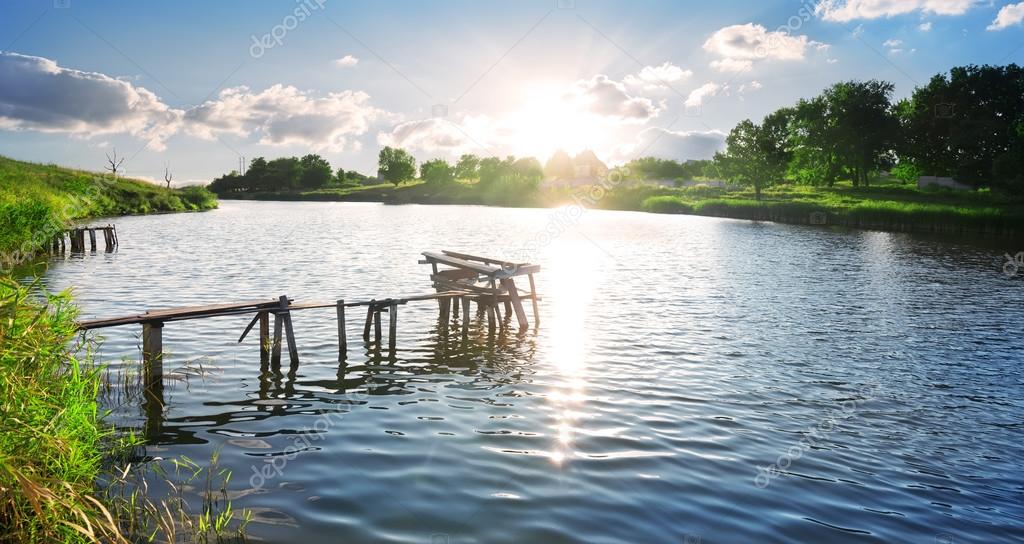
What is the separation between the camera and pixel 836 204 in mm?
83500

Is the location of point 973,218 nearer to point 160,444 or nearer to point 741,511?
point 741,511

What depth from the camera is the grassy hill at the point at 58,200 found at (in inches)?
1240

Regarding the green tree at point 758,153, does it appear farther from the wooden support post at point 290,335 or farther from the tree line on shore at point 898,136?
the wooden support post at point 290,335

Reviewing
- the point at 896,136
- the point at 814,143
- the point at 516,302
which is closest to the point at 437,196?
the point at 814,143

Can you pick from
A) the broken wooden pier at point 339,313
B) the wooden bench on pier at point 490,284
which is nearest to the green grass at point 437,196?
the wooden bench on pier at point 490,284

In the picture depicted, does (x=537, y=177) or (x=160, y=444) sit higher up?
(x=537, y=177)

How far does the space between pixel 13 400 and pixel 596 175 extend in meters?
182

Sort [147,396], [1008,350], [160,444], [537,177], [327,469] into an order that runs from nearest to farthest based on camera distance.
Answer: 1. [327,469]
2. [160,444]
3. [147,396]
4. [1008,350]
5. [537,177]

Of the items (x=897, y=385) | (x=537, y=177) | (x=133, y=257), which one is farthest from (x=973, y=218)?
(x=537, y=177)

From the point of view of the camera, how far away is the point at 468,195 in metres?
179

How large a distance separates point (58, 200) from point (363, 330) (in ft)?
144

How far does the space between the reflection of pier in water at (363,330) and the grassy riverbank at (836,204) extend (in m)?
60.8

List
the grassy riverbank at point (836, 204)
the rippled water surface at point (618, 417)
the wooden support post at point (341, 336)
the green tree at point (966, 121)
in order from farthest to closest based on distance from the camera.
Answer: the green tree at point (966, 121), the grassy riverbank at point (836, 204), the wooden support post at point (341, 336), the rippled water surface at point (618, 417)

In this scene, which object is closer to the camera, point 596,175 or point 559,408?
point 559,408
